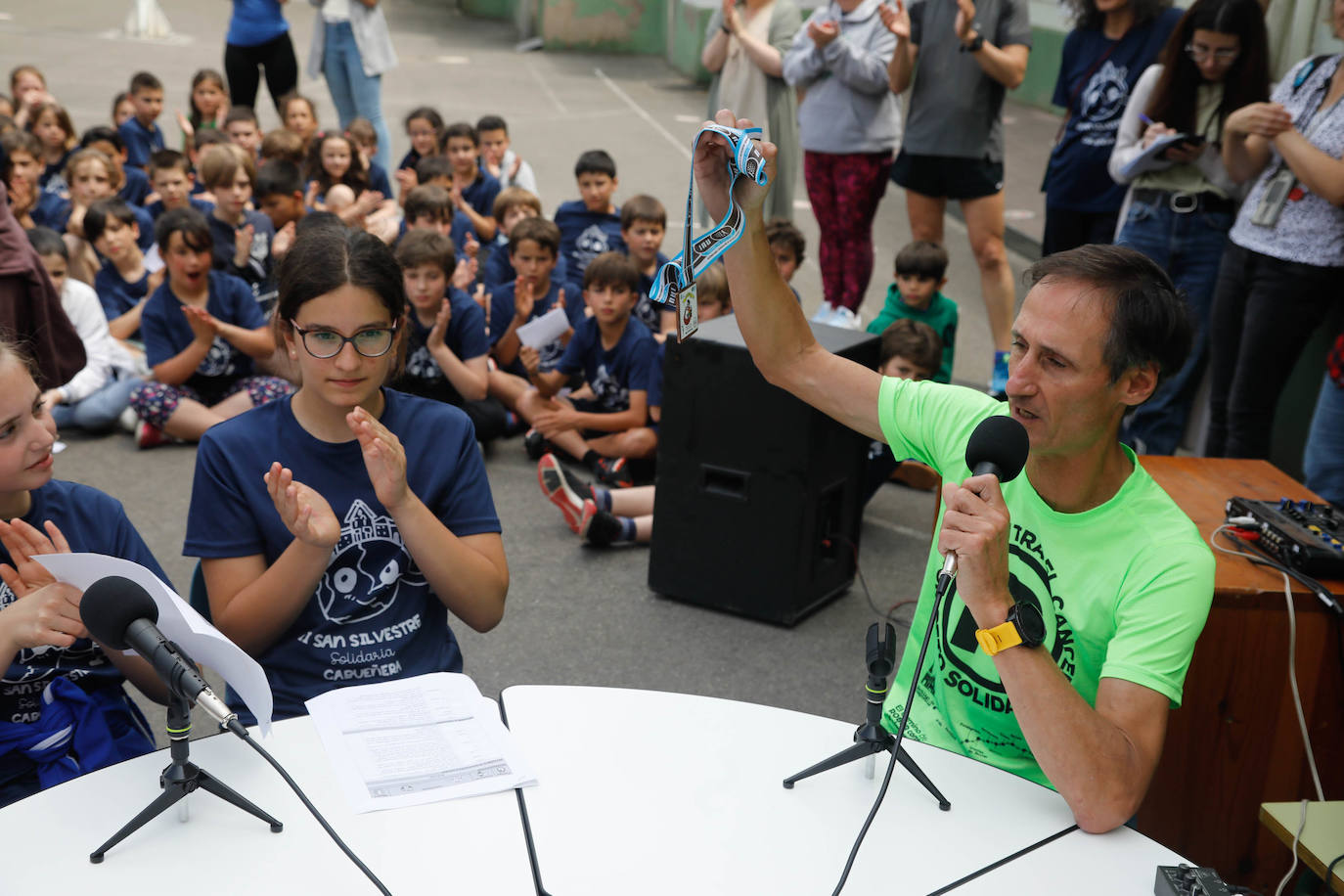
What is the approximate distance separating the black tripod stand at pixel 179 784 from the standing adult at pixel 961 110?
365 cm

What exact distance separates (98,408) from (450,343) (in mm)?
1506

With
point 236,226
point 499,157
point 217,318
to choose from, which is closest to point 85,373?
point 217,318

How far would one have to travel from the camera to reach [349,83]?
26.0 ft

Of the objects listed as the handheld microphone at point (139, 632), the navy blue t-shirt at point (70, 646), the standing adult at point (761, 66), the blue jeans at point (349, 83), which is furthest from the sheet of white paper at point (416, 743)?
the blue jeans at point (349, 83)

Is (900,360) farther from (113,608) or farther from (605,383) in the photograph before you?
(113,608)

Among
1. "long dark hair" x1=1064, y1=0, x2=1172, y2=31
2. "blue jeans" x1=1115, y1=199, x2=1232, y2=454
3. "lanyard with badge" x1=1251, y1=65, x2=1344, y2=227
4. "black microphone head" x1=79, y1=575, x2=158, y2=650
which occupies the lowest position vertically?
"blue jeans" x1=1115, y1=199, x2=1232, y2=454

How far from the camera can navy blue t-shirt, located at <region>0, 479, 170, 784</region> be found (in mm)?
1953

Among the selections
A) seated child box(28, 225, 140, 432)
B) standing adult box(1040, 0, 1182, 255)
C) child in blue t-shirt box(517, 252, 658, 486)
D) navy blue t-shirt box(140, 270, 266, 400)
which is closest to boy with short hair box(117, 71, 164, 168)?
seated child box(28, 225, 140, 432)

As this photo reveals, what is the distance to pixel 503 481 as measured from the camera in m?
4.79

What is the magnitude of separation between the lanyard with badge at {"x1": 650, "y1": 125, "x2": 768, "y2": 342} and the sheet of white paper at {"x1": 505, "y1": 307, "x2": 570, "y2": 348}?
2.79m

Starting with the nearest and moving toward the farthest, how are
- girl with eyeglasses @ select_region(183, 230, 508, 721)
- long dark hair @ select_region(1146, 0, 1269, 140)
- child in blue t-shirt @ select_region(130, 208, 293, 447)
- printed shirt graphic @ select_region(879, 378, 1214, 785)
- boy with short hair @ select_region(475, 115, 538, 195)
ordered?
printed shirt graphic @ select_region(879, 378, 1214, 785) < girl with eyeglasses @ select_region(183, 230, 508, 721) < long dark hair @ select_region(1146, 0, 1269, 140) < child in blue t-shirt @ select_region(130, 208, 293, 447) < boy with short hair @ select_region(475, 115, 538, 195)

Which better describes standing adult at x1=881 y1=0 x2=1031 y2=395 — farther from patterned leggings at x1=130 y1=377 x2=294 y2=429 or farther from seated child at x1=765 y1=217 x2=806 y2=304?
patterned leggings at x1=130 y1=377 x2=294 y2=429

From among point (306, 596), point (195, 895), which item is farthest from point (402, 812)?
point (306, 596)

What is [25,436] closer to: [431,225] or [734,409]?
[734,409]
